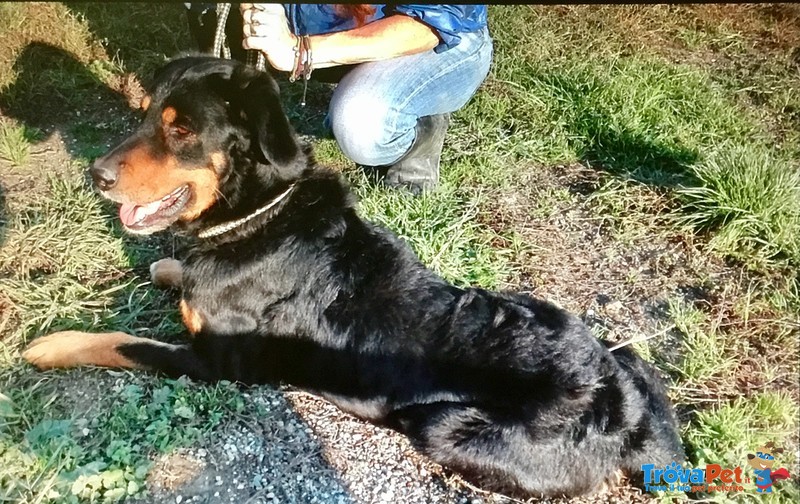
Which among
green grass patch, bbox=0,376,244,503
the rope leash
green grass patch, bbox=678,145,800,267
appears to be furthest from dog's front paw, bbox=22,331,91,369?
green grass patch, bbox=678,145,800,267

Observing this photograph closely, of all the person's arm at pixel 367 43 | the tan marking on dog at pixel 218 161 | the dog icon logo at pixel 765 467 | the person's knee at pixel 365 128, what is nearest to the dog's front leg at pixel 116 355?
the tan marking on dog at pixel 218 161

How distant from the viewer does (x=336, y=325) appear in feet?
8.75

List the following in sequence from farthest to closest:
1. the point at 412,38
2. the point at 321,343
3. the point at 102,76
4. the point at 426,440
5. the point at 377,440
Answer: the point at 102,76 → the point at 412,38 → the point at 377,440 → the point at 321,343 → the point at 426,440

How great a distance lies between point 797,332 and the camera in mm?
3055

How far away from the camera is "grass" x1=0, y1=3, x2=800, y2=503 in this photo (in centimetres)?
277

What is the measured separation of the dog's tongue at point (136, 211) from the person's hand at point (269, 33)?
2.99ft

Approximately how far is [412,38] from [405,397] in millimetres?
2044

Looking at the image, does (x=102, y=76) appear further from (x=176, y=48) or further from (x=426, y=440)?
(x=426, y=440)

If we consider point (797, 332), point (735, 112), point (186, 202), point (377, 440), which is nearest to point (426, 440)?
point (377, 440)

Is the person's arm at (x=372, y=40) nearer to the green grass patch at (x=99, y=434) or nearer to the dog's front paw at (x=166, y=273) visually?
the dog's front paw at (x=166, y=273)

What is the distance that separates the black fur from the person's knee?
87 cm

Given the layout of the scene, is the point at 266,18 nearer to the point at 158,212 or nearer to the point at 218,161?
the point at 218,161

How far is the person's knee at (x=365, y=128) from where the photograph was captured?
3.68 metres

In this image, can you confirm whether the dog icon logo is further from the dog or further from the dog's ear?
the dog's ear
